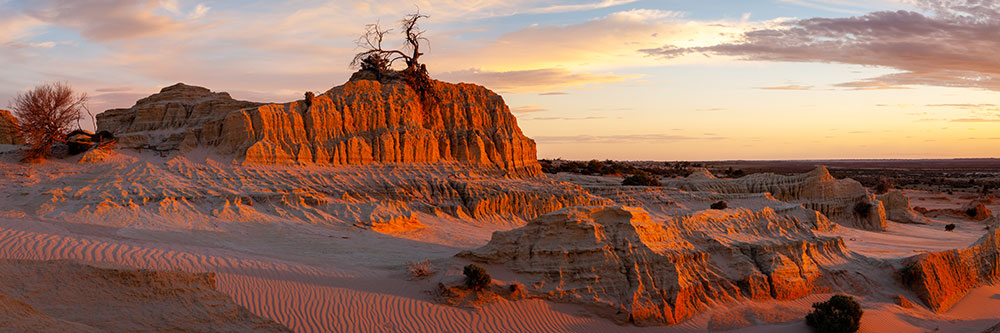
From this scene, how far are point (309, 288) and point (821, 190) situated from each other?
35.1m

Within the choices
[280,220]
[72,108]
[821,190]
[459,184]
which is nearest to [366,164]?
[459,184]

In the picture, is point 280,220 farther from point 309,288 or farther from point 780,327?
point 780,327

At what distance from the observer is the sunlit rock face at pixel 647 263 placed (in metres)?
15.5

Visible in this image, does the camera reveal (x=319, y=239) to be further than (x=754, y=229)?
Yes

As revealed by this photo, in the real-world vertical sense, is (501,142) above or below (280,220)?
above

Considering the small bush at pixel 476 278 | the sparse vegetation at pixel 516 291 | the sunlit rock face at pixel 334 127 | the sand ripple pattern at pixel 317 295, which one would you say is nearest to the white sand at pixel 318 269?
the sand ripple pattern at pixel 317 295

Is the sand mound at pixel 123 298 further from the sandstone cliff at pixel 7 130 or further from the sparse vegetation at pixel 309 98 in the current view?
the sandstone cliff at pixel 7 130

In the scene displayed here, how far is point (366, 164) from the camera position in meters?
28.3

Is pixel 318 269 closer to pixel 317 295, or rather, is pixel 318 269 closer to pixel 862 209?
pixel 317 295

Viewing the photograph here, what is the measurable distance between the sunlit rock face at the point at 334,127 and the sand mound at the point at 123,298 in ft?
42.1

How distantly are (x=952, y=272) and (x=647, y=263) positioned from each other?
11365 mm

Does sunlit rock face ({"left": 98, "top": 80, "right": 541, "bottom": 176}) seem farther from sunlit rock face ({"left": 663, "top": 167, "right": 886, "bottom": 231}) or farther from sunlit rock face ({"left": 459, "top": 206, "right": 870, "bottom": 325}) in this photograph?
sunlit rock face ({"left": 663, "top": 167, "right": 886, "bottom": 231})

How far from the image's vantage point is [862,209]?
38375 mm

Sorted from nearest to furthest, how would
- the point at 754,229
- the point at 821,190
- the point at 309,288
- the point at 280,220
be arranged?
1. the point at 309,288
2. the point at 754,229
3. the point at 280,220
4. the point at 821,190
